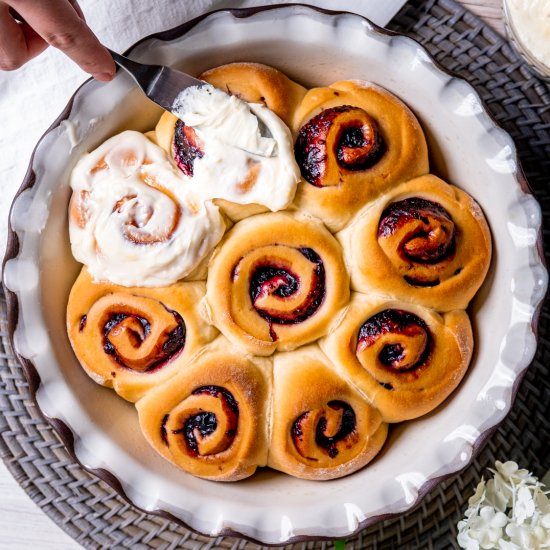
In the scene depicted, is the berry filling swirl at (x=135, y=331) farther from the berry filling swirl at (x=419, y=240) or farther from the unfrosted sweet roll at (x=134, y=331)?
the berry filling swirl at (x=419, y=240)

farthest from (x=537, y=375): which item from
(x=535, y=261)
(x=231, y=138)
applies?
(x=231, y=138)

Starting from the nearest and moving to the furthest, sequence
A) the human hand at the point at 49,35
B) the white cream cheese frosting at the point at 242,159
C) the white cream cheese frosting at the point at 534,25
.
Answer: the human hand at the point at 49,35 < the white cream cheese frosting at the point at 242,159 < the white cream cheese frosting at the point at 534,25

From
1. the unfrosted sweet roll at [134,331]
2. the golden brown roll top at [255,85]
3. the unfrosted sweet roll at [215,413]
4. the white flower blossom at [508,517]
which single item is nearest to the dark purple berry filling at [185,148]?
the golden brown roll top at [255,85]

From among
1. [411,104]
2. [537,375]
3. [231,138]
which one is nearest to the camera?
[231,138]

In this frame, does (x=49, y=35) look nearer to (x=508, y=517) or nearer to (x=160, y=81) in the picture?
(x=160, y=81)

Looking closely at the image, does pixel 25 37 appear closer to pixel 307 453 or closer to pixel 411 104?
pixel 411 104
